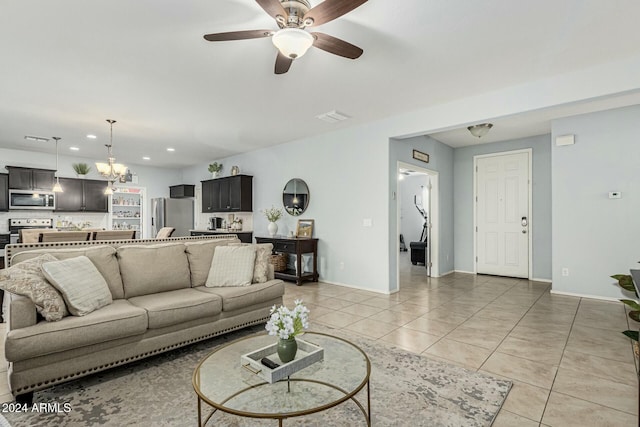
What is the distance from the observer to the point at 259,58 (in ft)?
9.63

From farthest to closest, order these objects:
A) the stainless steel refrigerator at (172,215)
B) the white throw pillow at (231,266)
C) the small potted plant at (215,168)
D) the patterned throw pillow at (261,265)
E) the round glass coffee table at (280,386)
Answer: the stainless steel refrigerator at (172,215), the small potted plant at (215,168), the patterned throw pillow at (261,265), the white throw pillow at (231,266), the round glass coffee table at (280,386)

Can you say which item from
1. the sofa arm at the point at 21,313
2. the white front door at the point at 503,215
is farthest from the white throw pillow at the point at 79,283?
the white front door at the point at 503,215

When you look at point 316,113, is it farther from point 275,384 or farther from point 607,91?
point 275,384

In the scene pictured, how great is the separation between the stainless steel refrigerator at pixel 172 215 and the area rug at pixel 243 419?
623 centimetres

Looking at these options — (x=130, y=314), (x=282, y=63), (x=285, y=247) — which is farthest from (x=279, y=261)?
(x=282, y=63)

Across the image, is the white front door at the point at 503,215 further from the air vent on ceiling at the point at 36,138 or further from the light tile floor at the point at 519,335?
the air vent on ceiling at the point at 36,138

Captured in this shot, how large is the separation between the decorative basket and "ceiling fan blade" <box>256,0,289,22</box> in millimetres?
4338

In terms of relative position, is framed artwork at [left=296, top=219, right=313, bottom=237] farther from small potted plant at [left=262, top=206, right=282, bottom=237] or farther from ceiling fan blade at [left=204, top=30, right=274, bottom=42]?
ceiling fan blade at [left=204, top=30, right=274, bottom=42]

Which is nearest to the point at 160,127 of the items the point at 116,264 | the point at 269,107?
the point at 269,107

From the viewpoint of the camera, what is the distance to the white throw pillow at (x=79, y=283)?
2.26m

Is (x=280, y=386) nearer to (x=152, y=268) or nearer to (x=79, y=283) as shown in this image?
(x=79, y=283)

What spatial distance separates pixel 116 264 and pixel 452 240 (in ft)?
19.3

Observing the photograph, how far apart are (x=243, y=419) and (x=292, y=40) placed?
2256 mm

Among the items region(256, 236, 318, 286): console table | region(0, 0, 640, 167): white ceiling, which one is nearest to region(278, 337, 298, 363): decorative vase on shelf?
region(0, 0, 640, 167): white ceiling
